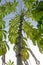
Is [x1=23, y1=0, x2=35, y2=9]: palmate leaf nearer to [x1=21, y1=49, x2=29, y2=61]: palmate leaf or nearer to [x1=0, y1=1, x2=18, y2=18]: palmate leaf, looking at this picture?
[x1=0, y1=1, x2=18, y2=18]: palmate leaf

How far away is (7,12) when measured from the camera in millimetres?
15219

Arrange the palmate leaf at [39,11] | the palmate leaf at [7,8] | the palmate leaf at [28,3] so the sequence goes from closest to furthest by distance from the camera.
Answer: the palmate leaf at [39,11] → the palmate leaf at [28,3] → the palmate leaf at [7,8]

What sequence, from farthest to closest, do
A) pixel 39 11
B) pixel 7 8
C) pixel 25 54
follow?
pixel 7 8, pixel 25 54, pixel 39 11

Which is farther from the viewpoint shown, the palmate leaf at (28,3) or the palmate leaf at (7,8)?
the palmate leaf at (7,8)

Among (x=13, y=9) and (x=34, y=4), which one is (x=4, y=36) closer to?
(x=13, y=9)

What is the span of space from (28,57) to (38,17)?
303 cm

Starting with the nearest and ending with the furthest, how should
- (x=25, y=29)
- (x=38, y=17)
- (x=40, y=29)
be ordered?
(x=38, y=17)
(x=40, y=29)
(x=25, y=29)

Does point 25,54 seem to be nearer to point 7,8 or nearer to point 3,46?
point 3,46

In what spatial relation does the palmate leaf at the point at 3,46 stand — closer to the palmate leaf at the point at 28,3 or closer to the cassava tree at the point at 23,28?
the cassava tree at the point at 23,28

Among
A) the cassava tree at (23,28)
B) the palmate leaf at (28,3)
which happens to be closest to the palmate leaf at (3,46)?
the cassava tree at (23,28)

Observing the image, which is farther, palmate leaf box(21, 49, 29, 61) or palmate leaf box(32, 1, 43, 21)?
palmate leaf box(21, 49, 29, 61)

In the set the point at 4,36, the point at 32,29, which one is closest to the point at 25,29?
the point at 32,29

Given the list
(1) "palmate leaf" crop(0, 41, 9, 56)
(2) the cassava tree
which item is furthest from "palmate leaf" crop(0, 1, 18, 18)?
(1) "palmate leaf" crop(0, 41, 9, 56)

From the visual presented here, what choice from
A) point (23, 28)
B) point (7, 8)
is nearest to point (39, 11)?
point (23, 28)
